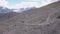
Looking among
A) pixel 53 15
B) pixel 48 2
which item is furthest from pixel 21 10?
pixel 53 15

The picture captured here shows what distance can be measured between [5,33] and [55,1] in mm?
1917

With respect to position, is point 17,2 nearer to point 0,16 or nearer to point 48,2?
point 0,16

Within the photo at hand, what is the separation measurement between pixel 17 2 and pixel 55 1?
109cm

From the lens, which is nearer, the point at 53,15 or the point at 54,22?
the point at 54,22

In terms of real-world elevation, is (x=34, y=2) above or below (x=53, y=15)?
above

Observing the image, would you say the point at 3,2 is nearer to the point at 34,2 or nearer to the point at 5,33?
the point at 34,2

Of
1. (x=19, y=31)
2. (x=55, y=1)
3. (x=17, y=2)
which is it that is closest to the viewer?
(x=19, y=31)

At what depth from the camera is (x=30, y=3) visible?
3.79 meters

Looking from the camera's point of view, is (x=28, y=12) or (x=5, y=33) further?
(x=28, y=12)

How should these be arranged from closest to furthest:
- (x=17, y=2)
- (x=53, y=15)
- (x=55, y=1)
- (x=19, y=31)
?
(x=19, y=31)
(x=53, y=15)
(x=17, y=2)
(x=55, y=1)

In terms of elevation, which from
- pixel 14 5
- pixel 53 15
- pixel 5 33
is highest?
pixel 14 5

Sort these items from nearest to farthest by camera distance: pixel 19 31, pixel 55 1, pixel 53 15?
pixel 19 31 < pixel 53 15 < pixel 55 1

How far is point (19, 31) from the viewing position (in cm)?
266

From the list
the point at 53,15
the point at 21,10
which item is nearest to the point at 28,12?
the point at 21,10
